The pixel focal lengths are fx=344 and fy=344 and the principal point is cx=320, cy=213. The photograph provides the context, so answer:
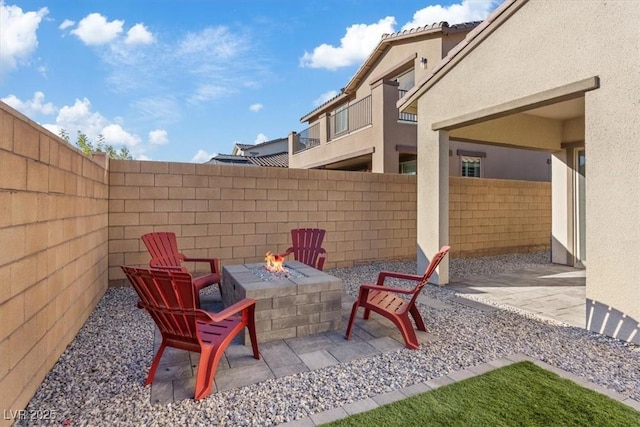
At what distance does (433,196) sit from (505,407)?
13.2ft

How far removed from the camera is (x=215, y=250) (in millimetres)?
6246

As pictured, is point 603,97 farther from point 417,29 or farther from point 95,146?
point 95,146

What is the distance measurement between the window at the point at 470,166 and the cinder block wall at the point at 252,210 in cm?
489

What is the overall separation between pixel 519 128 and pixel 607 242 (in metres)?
4.11

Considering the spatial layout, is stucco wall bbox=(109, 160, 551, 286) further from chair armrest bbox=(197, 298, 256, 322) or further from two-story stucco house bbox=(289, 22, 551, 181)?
chair armrest bbox=(197, 298, 256, 322)

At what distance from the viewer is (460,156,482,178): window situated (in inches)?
477

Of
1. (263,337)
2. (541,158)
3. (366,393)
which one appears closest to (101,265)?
(263,337)

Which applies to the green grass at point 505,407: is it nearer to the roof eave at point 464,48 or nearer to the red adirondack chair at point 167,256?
the red adirondack chair at point 167,256

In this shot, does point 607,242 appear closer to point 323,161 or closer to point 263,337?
point 263,337

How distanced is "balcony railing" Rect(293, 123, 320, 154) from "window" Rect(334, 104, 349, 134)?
1584mm

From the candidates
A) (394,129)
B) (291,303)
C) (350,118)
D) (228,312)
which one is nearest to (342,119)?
(350,118)

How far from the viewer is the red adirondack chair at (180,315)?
2.46 m

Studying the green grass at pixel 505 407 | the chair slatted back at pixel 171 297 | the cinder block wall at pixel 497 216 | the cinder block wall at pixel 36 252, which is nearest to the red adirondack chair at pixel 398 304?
the green grass at pixel 505 407

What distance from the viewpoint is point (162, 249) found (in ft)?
16.2
